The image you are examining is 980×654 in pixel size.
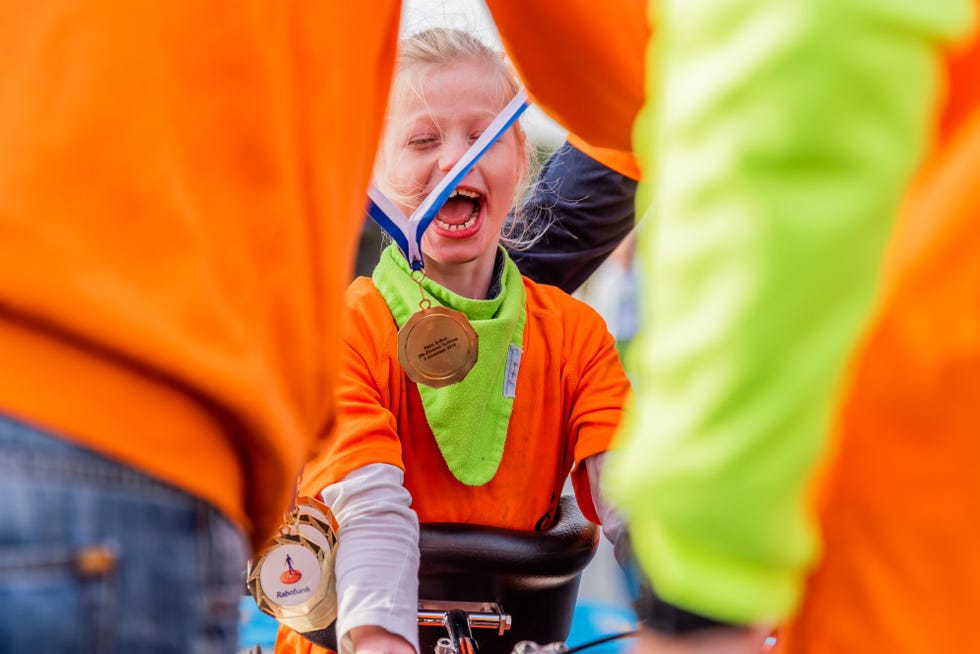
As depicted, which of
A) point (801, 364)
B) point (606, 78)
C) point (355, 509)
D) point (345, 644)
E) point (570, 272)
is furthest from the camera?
point (570, 272)

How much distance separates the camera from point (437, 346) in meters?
1.32

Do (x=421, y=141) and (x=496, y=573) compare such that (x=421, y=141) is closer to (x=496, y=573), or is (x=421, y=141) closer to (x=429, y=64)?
(x=429, y=64)

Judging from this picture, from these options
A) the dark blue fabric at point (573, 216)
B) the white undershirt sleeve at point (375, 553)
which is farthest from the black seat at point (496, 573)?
the dark blue fabric at point (573, 216)

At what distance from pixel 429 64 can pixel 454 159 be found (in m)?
0.18

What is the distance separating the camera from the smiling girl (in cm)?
133

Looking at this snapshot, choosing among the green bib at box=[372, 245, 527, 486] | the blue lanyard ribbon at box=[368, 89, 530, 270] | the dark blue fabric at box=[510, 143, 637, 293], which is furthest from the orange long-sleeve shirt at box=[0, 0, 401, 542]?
the dark blue fabric at box=[510, 143, 637, 293]

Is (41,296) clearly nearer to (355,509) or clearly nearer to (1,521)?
(1,521)

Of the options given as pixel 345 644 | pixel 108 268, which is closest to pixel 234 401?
pixel 108 268

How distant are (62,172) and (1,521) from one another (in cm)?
Answer: 17

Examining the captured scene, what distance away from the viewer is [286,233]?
533 millimetres

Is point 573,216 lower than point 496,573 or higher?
higher

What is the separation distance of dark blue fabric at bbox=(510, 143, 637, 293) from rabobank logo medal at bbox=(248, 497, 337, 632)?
2.38 ft

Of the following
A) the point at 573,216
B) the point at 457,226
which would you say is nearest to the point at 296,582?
the point at 457,226

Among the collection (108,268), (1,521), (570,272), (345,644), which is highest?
(108,268)
